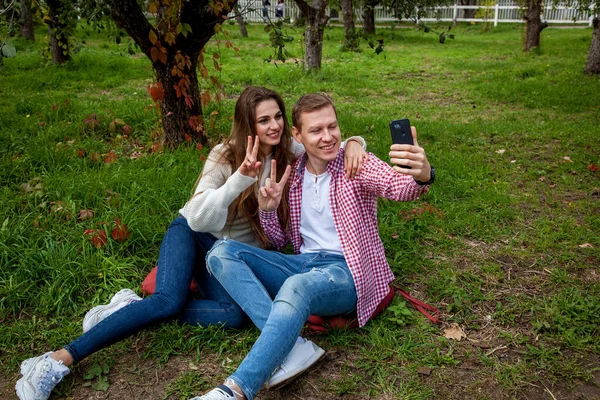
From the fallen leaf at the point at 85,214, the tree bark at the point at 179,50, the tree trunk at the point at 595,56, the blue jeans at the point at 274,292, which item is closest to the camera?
the blue jeans at the point at 274,292

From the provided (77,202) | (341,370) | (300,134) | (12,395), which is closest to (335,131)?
(300,134)

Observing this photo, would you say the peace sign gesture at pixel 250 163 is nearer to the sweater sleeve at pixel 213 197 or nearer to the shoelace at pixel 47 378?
the sweater sleeve at pixel 213 197

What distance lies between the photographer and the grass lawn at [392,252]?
2.63m

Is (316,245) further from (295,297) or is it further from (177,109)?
(177,109)

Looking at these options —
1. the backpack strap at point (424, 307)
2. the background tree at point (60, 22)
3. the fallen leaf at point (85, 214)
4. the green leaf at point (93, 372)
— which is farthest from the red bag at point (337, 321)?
the background tree at point (60, 22)

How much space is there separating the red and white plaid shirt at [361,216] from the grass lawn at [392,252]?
25cm

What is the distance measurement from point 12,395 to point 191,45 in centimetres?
357

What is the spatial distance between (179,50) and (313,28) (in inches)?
212

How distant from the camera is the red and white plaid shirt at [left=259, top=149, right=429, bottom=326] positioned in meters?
2.71

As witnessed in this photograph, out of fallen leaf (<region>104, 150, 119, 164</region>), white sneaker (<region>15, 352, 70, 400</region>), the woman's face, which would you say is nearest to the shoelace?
white sneaker (<region>15, 352, 70, 400</region>)

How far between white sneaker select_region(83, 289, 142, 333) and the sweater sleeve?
22.4 inches

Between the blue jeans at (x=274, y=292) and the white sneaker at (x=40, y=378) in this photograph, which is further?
the white sneaker at (x=40, y=378)

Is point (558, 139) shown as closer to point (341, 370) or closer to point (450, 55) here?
point (341, 370)

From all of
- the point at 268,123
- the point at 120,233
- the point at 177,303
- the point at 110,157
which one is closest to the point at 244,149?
the point at 268,123
